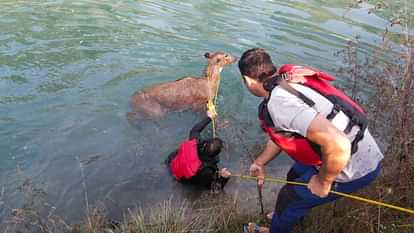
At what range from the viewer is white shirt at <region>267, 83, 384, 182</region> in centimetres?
316

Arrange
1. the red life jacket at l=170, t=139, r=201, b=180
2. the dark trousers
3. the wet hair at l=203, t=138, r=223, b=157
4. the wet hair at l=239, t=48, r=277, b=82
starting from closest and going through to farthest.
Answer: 1. the wet hair at l=239, t=48, r=277, b=82
2. the dark trousers
3. the wet hair at l=203, t=138, r=223, b=157
4. the red life jacket at l=170, t=139, r=201, b=180

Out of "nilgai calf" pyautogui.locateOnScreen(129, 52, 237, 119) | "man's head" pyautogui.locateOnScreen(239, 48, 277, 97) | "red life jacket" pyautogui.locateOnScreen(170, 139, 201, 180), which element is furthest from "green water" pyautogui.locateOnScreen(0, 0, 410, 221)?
"man's head" pyautogui.locateOnScreen(239, 48, 277, 97)

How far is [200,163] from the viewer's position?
5.92m

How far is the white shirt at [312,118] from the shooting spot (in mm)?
3160

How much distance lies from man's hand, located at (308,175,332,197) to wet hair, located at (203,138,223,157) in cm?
232

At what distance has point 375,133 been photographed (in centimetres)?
620

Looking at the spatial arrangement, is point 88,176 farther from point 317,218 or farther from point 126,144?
point 317,218

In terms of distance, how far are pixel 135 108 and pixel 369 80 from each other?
4.67 meters

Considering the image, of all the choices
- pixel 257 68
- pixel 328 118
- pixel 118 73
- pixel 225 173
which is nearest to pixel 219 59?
pixel 118 73

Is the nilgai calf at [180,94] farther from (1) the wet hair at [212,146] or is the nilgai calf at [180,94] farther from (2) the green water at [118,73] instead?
(1) the wet hair at [212,146]

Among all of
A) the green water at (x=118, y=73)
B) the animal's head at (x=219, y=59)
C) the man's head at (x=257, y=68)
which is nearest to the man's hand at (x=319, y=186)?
the man's head at (x=257, y=68)

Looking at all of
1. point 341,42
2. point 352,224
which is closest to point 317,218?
point 352,224

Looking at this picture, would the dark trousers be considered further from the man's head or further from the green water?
the green water

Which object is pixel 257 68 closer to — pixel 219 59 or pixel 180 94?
pixel 219 59
